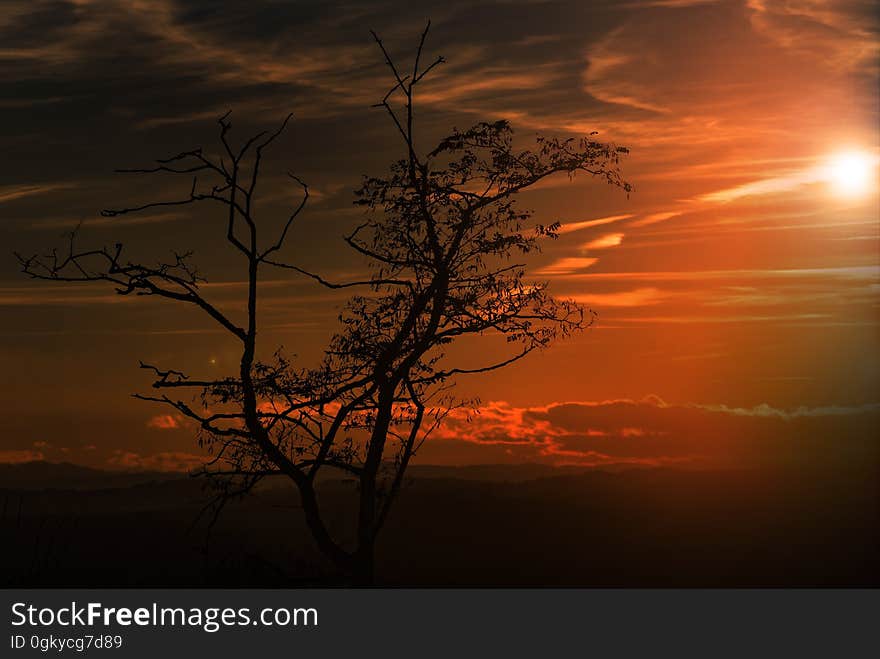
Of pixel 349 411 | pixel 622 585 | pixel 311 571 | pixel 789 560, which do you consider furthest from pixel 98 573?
pixel 789 560

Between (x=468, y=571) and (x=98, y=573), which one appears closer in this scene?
(x=98, y=573)

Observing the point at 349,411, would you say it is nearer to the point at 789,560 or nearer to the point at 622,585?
the point at 622,585

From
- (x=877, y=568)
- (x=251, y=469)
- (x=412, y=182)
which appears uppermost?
(x=412, y=182)

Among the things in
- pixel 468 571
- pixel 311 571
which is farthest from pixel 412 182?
pixel 468 571

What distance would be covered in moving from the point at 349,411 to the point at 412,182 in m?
4.55

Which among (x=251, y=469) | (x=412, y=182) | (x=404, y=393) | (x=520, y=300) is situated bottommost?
(x=251, y=469)

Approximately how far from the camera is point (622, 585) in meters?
26.0

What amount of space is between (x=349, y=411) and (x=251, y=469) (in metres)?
2.14

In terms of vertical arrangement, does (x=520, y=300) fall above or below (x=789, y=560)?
above

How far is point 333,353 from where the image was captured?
21594 millimetres

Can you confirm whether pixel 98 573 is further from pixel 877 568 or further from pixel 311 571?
pixel 877 568

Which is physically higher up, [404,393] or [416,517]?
[404,393]
